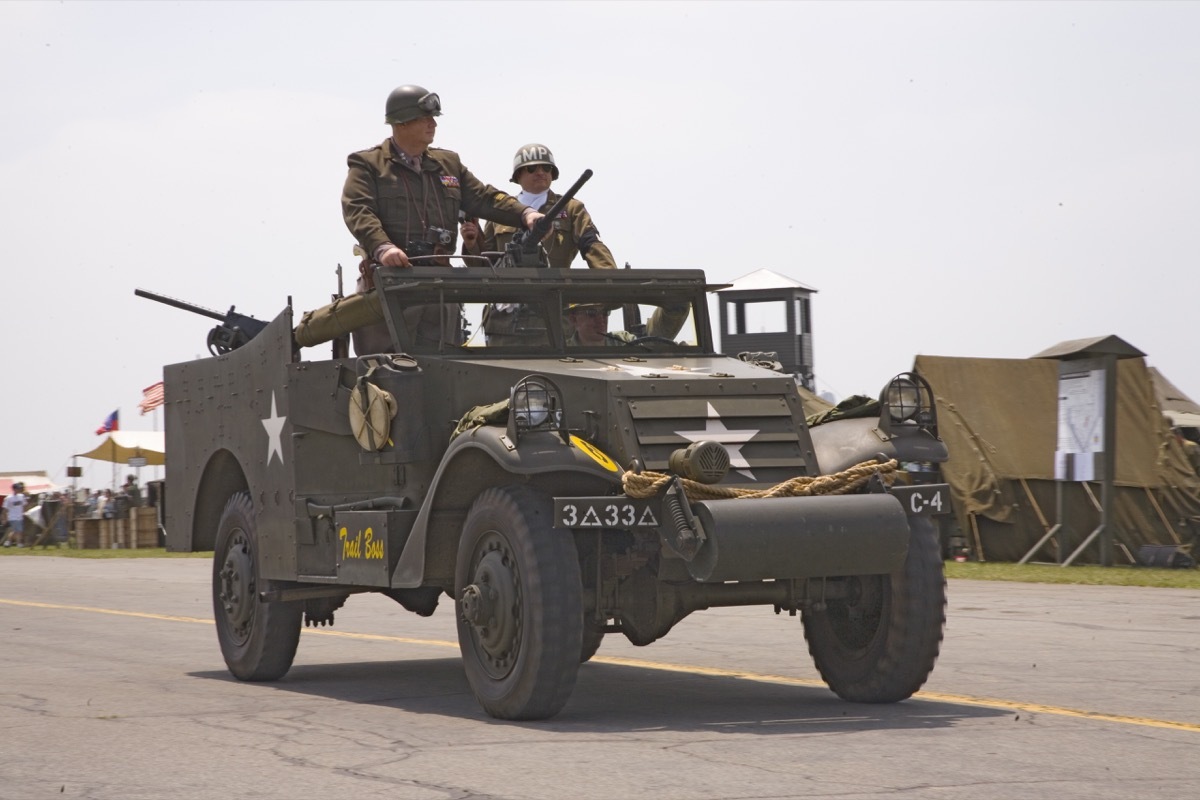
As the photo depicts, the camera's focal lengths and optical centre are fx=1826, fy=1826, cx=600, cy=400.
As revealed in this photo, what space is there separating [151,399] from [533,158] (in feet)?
64.3

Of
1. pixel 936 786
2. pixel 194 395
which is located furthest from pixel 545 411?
pixel 194 395

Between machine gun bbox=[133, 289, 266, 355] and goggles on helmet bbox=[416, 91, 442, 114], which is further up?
goggles on helmet bbox=[416, 91, 442, 114]

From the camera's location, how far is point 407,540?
354 inches

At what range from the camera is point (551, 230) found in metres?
11.3

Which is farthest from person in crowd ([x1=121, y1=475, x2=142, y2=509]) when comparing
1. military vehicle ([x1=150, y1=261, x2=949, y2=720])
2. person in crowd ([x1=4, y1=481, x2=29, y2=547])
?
military vehicle ([x1=150, y1=261, x2=949, y2=720])

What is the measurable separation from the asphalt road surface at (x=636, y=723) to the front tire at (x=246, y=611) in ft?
0.51

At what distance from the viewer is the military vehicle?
7820mm

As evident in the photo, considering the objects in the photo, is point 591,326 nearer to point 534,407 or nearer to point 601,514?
point 534,407

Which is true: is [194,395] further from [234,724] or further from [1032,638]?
[1032,638]

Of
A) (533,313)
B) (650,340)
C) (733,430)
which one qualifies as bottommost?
(733,430)

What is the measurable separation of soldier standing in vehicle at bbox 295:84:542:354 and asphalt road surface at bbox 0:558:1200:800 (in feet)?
6.86

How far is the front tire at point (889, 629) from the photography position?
8.34m

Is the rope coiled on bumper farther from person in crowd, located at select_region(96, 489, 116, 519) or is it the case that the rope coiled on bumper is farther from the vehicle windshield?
person in crowd, located at select_region(96, 489, 116, 519)

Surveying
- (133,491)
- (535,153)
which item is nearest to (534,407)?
(535,153)
